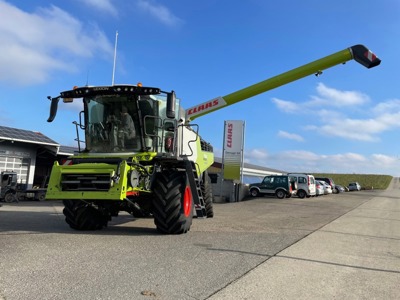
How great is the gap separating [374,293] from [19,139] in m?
23.3

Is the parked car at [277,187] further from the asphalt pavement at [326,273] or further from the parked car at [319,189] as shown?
the asphalt pavement at [326,273]

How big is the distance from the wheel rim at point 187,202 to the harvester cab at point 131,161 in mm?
24

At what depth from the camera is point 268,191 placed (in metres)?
31.0

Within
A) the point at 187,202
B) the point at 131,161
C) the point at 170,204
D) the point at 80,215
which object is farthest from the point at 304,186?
the point at 131,161

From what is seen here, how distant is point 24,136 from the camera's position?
25.4m

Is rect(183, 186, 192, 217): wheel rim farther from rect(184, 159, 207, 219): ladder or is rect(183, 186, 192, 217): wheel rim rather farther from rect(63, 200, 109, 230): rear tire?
rect(63, 200, 109, 230): rear tire

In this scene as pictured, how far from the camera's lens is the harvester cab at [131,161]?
859 cm

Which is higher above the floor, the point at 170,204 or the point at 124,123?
the point at 124,123

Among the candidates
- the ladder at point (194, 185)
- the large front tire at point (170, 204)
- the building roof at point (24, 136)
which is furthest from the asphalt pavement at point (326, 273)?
the building roof at point (24, 136)

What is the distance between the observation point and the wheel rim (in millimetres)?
9484

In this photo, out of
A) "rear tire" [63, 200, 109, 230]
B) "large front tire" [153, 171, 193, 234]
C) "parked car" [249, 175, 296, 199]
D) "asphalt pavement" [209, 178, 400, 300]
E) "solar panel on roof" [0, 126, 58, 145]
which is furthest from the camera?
"parked car" [249, 175, 296, 199]

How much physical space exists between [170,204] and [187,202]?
31.0 inches

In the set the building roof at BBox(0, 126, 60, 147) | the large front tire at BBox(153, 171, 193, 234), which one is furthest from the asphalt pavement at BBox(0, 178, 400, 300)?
the building roof at BBox(0, 126, 60, 147)

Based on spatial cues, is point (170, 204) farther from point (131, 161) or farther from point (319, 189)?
point (319, 189)
